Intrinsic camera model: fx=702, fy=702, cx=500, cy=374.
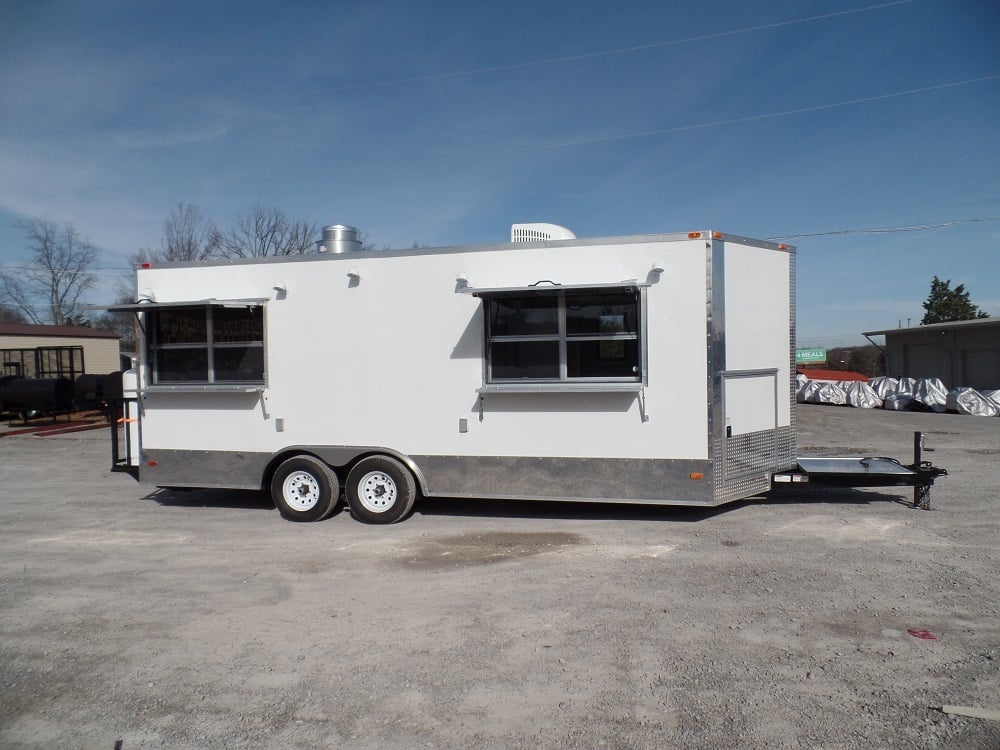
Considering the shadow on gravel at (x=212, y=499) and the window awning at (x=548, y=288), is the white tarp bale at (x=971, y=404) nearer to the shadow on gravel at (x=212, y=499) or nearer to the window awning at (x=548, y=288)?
the window awning at (x=548, y=288)

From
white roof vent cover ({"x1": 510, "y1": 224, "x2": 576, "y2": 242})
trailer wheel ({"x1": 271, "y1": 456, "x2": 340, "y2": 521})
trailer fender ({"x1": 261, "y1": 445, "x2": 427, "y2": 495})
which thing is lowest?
trailer wheel ({"x1": 271, "y1": 456, "x2": 340, "y2": 521})

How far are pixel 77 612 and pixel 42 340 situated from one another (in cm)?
2649

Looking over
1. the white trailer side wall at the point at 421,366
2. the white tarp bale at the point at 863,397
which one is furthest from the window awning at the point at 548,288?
the white tarp bale at the point at 863,397

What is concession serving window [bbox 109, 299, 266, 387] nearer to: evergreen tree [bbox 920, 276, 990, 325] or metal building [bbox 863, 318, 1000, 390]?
metal building [bbox 863, 318, 1000, 390]

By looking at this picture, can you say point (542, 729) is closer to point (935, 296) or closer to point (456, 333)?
point (456, 333)

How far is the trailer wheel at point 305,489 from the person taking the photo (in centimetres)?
742

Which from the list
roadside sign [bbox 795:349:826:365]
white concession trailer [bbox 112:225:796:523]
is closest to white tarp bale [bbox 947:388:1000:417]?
roadside sign [bbox 795:349:826:365]

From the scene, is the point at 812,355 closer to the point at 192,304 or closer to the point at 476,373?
the point at 476,373

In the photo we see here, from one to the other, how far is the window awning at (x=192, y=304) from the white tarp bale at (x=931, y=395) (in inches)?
779

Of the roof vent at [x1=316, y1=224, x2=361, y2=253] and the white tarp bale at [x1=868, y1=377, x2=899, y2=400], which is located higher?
the roof vent at [x1=316, y1=224, x2=361, y2=253]

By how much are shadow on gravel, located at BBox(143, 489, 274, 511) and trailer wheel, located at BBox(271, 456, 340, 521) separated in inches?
31.1

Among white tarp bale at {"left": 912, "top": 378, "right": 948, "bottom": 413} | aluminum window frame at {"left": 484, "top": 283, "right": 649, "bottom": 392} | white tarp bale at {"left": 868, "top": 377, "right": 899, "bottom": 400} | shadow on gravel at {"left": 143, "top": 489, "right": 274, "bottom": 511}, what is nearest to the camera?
aluminum window frame at {"left": 484, "top": 283, "right": 649, "bottom": 392}

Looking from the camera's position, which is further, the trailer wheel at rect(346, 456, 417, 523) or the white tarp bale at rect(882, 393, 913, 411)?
the white tarp bale at rect(882, 393, 913, 411)

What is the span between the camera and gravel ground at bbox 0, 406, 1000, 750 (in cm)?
336
